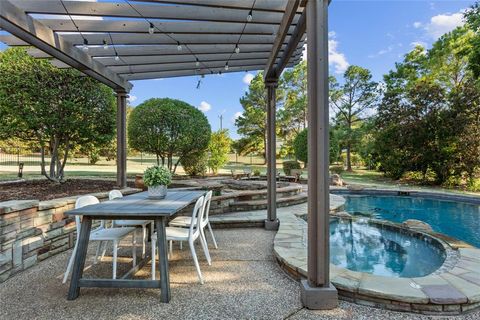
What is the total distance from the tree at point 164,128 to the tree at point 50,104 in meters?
2.39

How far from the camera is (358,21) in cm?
829

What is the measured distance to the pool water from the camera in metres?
3.47

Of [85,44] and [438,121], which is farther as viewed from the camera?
[438,121]

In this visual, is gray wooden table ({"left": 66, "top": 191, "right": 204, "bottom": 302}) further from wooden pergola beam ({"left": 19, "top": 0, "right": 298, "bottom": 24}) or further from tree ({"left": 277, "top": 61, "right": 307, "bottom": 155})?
tree ({"left": 277, "top": 61, "right": 307, "bottom": 155})

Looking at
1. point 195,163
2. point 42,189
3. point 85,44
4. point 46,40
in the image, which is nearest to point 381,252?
point 85,44

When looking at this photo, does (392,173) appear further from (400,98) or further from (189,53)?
(189,53)

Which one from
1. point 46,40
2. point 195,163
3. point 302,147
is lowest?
point 195,163

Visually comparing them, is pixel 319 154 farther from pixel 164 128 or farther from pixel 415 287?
pixel 164 128

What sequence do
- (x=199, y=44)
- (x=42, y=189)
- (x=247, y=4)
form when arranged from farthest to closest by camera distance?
(x=42, y=189) → (x=199, y=44) → (x=247, y=4)

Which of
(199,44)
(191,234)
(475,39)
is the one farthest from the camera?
(475,39)

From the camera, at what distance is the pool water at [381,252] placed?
137 inches

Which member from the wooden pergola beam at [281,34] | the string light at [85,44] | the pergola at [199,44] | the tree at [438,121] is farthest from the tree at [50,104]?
the tree at [438,121]

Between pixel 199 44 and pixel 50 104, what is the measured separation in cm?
315

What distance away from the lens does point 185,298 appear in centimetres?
244
